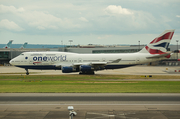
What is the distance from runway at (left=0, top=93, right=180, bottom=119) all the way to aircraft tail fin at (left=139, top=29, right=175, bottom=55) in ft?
95.4

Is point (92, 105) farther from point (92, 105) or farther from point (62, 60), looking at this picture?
point (62, 60)

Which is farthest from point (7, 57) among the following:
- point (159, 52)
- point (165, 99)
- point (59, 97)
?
point (165, 99)

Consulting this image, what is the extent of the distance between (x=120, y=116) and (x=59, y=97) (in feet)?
28.6

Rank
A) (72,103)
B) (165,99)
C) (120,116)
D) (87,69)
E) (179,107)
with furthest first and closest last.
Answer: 1. (87,69)
2. (165,99)
3. (72,103)
4. (179,107)
5. (120,116)

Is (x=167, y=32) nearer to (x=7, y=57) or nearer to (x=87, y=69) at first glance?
(x=87, y=69)

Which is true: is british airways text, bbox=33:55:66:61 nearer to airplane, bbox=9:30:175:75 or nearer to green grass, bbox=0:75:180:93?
airplane, bbox=9:30:175:75

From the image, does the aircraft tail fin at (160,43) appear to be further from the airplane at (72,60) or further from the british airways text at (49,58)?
the british airways text at (49,58)

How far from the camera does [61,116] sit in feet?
52.1

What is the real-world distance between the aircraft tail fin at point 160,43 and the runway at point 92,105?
2907cm

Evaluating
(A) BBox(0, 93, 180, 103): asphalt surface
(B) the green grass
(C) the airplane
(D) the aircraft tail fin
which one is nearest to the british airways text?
(C) the airplane

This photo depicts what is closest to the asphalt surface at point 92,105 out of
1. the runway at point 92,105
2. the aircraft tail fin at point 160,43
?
the runway at point 92,105

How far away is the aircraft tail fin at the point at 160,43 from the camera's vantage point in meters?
50.8

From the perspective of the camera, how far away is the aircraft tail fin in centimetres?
5078

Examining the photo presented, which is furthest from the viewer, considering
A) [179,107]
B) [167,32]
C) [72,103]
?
[167,32]
